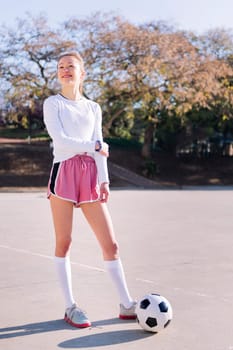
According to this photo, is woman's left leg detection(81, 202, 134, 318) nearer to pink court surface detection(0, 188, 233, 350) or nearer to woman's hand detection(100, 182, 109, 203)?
woman's hand detection(100, 182, 109, 203)

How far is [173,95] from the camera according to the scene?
1332 inches

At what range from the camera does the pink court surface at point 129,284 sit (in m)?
4.73

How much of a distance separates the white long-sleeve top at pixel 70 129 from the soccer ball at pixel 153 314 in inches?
38.4

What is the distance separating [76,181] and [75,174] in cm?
6

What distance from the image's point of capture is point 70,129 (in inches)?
199

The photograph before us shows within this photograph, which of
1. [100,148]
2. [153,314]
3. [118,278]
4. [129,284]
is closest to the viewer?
[153,314]

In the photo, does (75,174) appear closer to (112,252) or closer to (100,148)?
(100,148)

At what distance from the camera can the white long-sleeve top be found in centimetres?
495

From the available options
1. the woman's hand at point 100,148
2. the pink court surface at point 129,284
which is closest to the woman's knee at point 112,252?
the pink court surface at point 129,284

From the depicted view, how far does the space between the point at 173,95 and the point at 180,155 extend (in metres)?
9.59

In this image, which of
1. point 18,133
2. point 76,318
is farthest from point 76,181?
point 18,133

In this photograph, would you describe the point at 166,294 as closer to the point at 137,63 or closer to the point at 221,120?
the point at 137,63

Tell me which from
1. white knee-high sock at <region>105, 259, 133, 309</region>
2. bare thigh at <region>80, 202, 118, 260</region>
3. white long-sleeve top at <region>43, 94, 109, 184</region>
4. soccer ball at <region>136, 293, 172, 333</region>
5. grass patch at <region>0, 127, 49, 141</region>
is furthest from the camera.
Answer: grass patch at <region>0, 127, 49, 141</region>

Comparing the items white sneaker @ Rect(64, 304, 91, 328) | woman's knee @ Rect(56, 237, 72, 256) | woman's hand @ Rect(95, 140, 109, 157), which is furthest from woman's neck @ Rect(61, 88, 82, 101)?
white sneaker @ Rect(64, 304, 91, 328)
